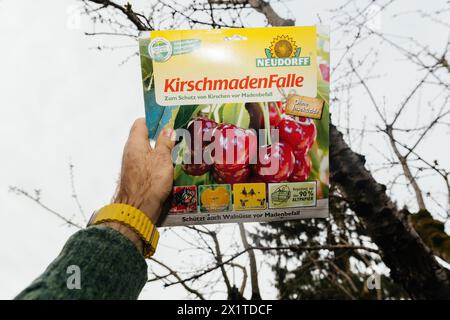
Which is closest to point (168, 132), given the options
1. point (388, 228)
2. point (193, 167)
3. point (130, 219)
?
point (193, 167)

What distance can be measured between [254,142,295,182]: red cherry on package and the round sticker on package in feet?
1.44

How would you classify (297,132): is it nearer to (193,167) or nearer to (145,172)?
(193,167)

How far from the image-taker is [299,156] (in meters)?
1.43

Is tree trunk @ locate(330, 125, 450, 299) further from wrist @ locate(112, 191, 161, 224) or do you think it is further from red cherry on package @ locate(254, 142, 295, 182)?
wrist @ locate(112, 191, 161, 224)

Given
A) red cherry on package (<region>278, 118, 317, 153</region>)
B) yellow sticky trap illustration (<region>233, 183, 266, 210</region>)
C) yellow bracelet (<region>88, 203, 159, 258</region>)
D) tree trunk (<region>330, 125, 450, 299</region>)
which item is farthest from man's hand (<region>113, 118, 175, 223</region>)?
tree trunk (<region>330, 125, 450, 299</region>)

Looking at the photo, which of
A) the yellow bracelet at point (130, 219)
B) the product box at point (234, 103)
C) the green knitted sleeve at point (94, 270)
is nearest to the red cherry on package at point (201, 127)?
the product box at point (234, 103)

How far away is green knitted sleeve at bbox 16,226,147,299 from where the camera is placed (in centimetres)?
77

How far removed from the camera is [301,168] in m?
1.44

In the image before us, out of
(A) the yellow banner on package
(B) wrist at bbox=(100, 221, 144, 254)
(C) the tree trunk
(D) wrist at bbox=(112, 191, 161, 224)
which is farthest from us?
(C) the tree trunk

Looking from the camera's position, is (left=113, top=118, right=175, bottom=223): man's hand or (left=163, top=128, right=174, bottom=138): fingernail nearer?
(left=113, top=118, right=175, bottom=223): man's hand

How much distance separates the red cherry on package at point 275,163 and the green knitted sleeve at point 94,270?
0.59 m

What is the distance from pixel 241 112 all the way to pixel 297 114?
181mm

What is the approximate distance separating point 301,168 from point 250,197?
0.20 meters
